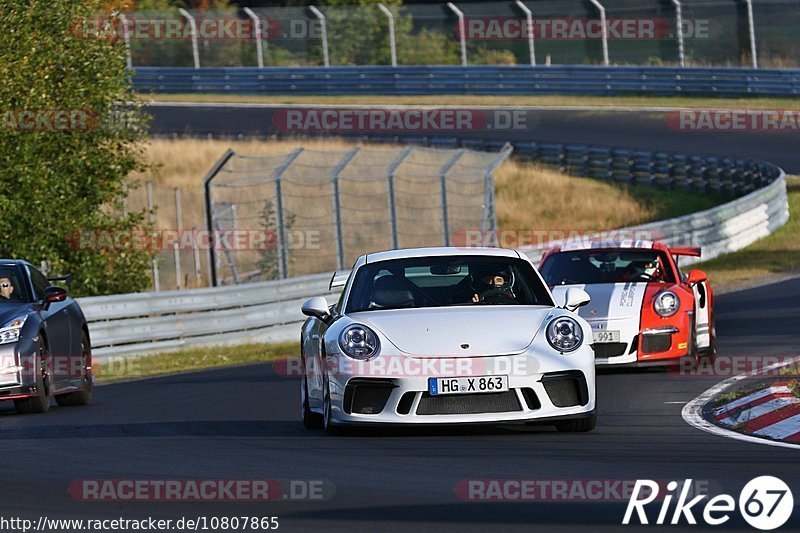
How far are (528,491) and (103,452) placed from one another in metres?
3.27

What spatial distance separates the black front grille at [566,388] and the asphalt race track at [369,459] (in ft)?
0.73

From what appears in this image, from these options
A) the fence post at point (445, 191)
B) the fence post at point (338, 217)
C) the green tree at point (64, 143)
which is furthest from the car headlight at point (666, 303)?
the fence post at point (445, 191)

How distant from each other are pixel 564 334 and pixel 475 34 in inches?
1425

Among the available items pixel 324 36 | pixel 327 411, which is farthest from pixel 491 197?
pixel 324 36

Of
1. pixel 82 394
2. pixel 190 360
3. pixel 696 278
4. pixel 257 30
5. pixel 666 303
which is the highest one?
pixel 257 30

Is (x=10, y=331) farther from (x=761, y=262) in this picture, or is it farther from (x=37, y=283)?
(x=761, y=262)

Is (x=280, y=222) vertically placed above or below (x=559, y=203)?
above

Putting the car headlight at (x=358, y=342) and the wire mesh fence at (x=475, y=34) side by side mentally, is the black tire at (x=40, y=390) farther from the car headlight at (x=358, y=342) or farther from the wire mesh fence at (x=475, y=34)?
the wire mesh fence at (x=475, y=34)

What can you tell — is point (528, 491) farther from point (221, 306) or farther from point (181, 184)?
point (181, 184)

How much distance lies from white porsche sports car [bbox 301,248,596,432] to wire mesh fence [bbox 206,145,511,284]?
1379 cm

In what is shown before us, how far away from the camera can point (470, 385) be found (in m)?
9.43

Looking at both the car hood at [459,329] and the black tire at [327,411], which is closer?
the car hood at [459,329]

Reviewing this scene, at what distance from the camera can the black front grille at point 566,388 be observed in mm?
9578

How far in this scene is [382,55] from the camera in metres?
48.3
